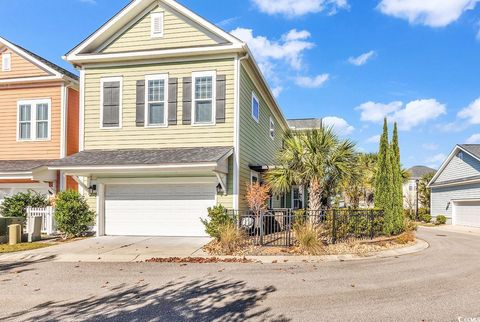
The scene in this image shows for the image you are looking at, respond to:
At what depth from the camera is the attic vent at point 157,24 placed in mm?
14734

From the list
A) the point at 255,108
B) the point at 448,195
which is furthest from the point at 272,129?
the point at 448,195

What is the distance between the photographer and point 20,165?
16.0 meters

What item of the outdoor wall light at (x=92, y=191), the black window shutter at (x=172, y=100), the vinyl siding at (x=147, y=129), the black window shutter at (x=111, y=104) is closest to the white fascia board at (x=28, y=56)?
the vinyl siding at (x=147, y=129)

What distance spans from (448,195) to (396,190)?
17076 millimetres

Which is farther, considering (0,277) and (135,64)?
(135,64)

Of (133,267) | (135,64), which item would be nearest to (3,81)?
(135,64)

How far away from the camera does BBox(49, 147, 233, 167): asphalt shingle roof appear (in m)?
12.7

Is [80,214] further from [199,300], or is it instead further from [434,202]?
[434,202]

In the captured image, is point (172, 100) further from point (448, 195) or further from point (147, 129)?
point (448, 195)

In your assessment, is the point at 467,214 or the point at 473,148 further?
the point at 473,148

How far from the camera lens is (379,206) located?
13664 mm

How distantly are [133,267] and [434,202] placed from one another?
2856 centimetres

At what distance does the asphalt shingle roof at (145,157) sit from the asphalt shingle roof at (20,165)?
2.64 metres

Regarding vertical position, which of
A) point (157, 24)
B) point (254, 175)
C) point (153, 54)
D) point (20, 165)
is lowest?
point (254, 175)
